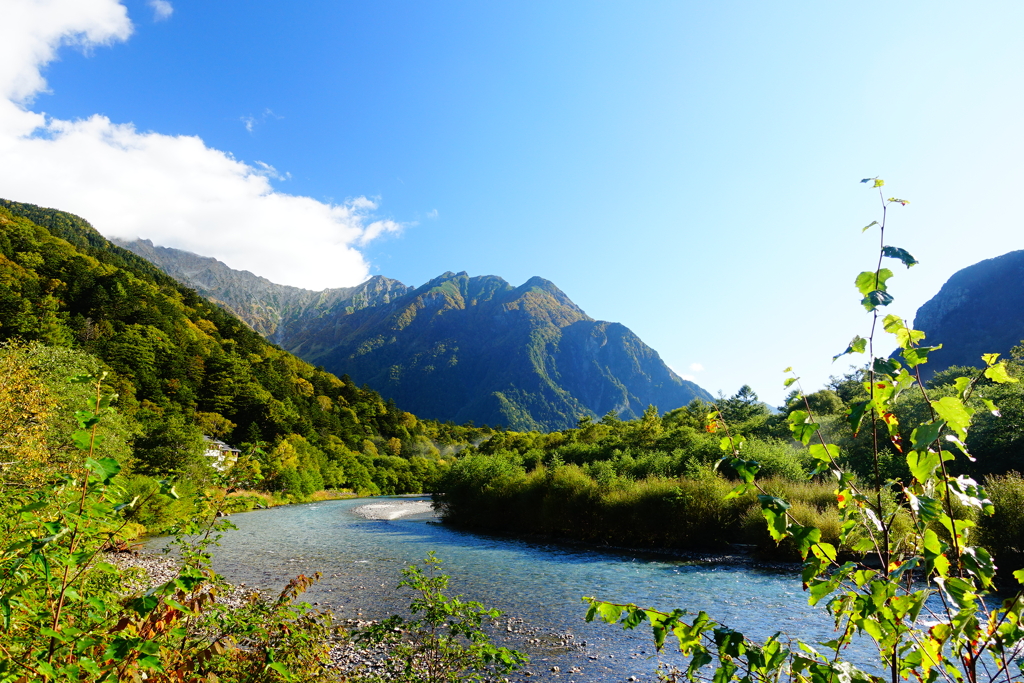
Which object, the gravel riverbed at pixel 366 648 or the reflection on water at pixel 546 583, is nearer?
the gravel riverbed at pixel 366 648

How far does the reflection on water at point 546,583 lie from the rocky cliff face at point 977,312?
132088mm

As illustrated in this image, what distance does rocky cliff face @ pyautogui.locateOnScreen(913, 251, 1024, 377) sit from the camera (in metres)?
123

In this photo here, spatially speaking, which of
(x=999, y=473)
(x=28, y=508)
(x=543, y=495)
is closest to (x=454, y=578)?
(x=543, y=495)

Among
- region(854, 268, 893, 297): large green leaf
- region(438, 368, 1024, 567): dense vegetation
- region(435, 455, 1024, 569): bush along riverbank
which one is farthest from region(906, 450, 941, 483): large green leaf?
region(438, 368, 1024, 567): dense vegetation

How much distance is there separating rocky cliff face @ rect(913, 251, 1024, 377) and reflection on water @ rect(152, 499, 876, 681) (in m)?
132

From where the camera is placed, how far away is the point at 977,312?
13300cm

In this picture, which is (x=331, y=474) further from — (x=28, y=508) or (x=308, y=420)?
(x=28, y=508)

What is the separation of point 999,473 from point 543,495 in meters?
22.7

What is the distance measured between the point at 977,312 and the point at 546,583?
17114 cm

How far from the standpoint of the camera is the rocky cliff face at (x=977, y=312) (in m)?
123

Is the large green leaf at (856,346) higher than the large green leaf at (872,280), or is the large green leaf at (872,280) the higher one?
the large green leaf at (872,280)

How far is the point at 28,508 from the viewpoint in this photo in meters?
2.21

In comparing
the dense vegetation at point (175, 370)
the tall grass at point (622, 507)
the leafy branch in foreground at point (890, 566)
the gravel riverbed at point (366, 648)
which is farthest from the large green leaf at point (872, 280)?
the dense vegetation at point (175, 370)

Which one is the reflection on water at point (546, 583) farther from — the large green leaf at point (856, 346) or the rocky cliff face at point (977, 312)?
the rocky cliff face at point (977, 312)
